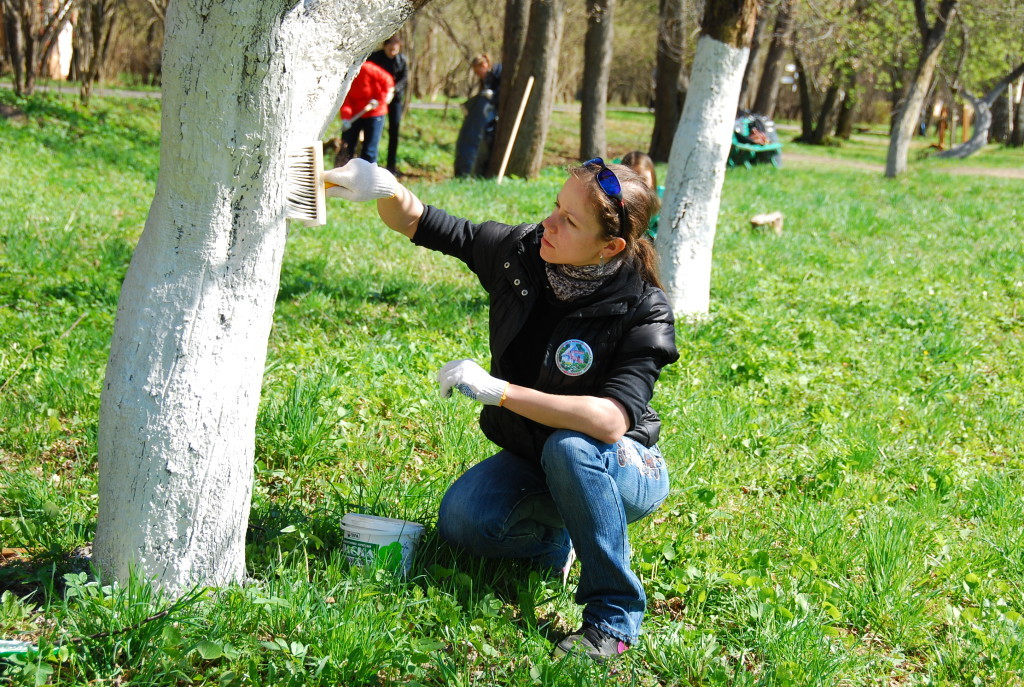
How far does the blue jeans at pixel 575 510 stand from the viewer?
2422 millimetres

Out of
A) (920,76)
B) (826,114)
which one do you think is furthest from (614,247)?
(826,114)

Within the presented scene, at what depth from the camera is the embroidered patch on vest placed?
8.30ft

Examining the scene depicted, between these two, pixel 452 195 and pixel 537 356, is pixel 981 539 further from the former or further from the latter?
pixel 452 195

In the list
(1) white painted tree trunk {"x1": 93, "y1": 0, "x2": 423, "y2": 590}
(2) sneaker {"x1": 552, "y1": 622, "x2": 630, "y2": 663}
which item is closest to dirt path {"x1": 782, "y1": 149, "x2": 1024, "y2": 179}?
(2) sneaker {"x1": 552, "y1": 622, "x2": 630, "y2": 663}

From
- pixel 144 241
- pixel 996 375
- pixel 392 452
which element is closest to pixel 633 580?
pixel 392 452

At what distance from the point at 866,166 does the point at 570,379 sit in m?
19.1

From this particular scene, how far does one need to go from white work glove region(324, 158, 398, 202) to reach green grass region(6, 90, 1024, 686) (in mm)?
1021

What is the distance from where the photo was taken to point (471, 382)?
229 centimetres

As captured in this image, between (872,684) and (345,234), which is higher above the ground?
(345,234)

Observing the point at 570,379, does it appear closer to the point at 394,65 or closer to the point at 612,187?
the point at 612,187

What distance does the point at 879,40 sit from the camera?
71.9ft

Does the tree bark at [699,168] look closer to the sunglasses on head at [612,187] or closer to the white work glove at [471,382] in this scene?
the sunglasses on head at [612,187]

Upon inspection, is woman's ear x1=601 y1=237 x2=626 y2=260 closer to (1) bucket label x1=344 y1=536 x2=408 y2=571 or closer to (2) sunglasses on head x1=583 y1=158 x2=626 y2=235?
(2) sunglasses on head x1=583 y1=158 x2=626 y2=235

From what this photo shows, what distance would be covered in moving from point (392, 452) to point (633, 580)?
4.27ft
